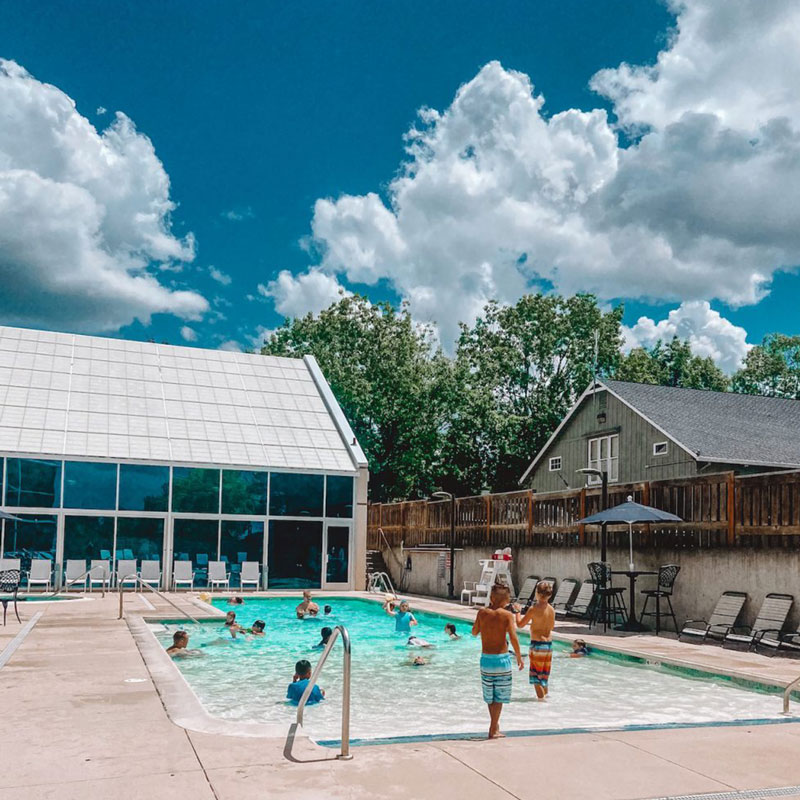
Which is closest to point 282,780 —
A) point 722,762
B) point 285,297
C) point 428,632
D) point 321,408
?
point 722,762

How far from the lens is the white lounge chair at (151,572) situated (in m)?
23.1

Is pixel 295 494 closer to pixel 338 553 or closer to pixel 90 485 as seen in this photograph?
pixel 338 553

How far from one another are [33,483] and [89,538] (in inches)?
80.5

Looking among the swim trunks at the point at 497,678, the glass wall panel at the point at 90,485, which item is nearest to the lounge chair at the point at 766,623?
the swim trunks at the point at 497,678

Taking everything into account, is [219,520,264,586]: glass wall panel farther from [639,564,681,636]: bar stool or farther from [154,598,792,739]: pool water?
[639,564,681,636]: bar stool

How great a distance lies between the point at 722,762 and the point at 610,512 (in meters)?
8.82

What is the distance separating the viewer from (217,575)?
24.0 m

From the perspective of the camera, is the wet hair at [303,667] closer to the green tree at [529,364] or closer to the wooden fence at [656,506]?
the wooden fence at [656,506]

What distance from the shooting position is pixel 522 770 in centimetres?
560

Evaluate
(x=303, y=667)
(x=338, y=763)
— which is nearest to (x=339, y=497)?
(x=303, y=667)

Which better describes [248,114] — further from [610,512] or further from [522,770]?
[522,770]

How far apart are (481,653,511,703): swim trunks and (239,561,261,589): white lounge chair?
1810 cm

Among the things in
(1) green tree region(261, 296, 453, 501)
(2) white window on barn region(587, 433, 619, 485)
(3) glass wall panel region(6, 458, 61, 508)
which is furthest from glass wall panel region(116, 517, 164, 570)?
(1) green tree region(261, 296, 453, 501)

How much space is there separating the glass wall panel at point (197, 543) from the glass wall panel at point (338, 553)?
337 cm
